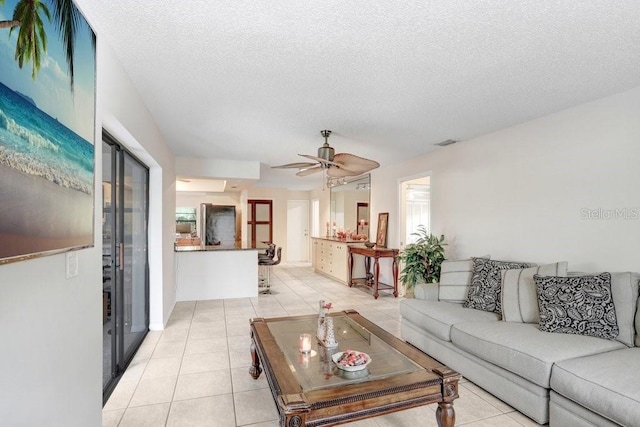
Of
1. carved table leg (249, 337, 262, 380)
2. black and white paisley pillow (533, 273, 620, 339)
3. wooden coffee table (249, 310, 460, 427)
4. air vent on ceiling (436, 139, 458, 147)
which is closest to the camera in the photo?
wooden coffee table (249, 310, 460, 427)

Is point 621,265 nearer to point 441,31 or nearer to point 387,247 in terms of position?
point 441,31

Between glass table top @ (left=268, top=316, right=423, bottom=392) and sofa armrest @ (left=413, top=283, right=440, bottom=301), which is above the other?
sofa armrest @ (left=413, top=283, right=440, bottom=301)

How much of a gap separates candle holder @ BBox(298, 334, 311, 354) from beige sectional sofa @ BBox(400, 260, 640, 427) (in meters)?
1.31

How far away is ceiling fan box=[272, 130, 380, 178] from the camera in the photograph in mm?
3535

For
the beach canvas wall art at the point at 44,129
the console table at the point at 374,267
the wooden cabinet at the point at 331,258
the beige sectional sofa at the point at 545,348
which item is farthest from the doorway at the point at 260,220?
the beach canvas wall art at the point at 44,129

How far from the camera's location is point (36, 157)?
113cm

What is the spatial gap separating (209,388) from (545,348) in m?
2.48

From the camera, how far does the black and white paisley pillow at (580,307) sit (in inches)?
94.6

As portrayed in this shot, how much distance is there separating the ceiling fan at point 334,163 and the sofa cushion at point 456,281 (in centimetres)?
141

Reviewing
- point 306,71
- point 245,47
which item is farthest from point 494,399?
point 245,47

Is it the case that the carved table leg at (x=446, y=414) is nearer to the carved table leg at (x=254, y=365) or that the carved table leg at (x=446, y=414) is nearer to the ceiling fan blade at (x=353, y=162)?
the carved table leg at (x=254, y=365)

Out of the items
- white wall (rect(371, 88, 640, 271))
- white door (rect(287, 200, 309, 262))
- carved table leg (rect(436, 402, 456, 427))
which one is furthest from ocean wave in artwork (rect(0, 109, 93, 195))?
white door (rect(287, 200, 309, 262))

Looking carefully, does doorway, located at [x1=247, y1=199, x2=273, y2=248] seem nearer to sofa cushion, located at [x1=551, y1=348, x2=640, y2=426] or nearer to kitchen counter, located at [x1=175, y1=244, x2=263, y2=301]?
kitchen counter, located at [x1=175, y1=244, x2=263, y2=301]

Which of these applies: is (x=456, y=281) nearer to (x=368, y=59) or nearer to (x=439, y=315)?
(x=439, y=315)
